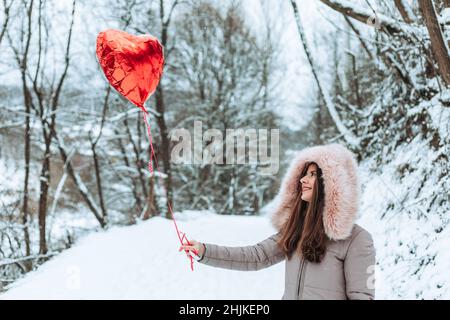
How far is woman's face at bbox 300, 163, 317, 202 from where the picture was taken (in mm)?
1995

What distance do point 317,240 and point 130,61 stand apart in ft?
6.13

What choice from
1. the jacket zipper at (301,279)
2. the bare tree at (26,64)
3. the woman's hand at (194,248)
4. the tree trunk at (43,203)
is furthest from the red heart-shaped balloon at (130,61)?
the tree trunk at (43,203)

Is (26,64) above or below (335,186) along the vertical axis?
above

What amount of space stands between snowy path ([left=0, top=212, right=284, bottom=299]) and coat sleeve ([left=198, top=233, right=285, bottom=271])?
2.68 m

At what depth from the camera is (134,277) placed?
5.69 meters

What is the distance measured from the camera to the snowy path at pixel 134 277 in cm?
500

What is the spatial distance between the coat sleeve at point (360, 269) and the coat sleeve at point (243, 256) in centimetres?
37

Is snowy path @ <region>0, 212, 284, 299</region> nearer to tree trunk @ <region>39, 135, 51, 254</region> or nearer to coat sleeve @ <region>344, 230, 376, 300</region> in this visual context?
tree trunk @ <region>39, 135, 51, 254</region>

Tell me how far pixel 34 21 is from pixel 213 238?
6290 mm

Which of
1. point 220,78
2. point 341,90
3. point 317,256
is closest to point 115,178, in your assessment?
point 220,78

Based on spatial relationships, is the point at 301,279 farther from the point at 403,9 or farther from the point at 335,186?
the point at 403,9

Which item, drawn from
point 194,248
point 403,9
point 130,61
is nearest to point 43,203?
point 130,61

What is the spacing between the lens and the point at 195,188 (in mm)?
16281

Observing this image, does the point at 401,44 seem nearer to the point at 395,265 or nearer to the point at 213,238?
the point at 395,265
